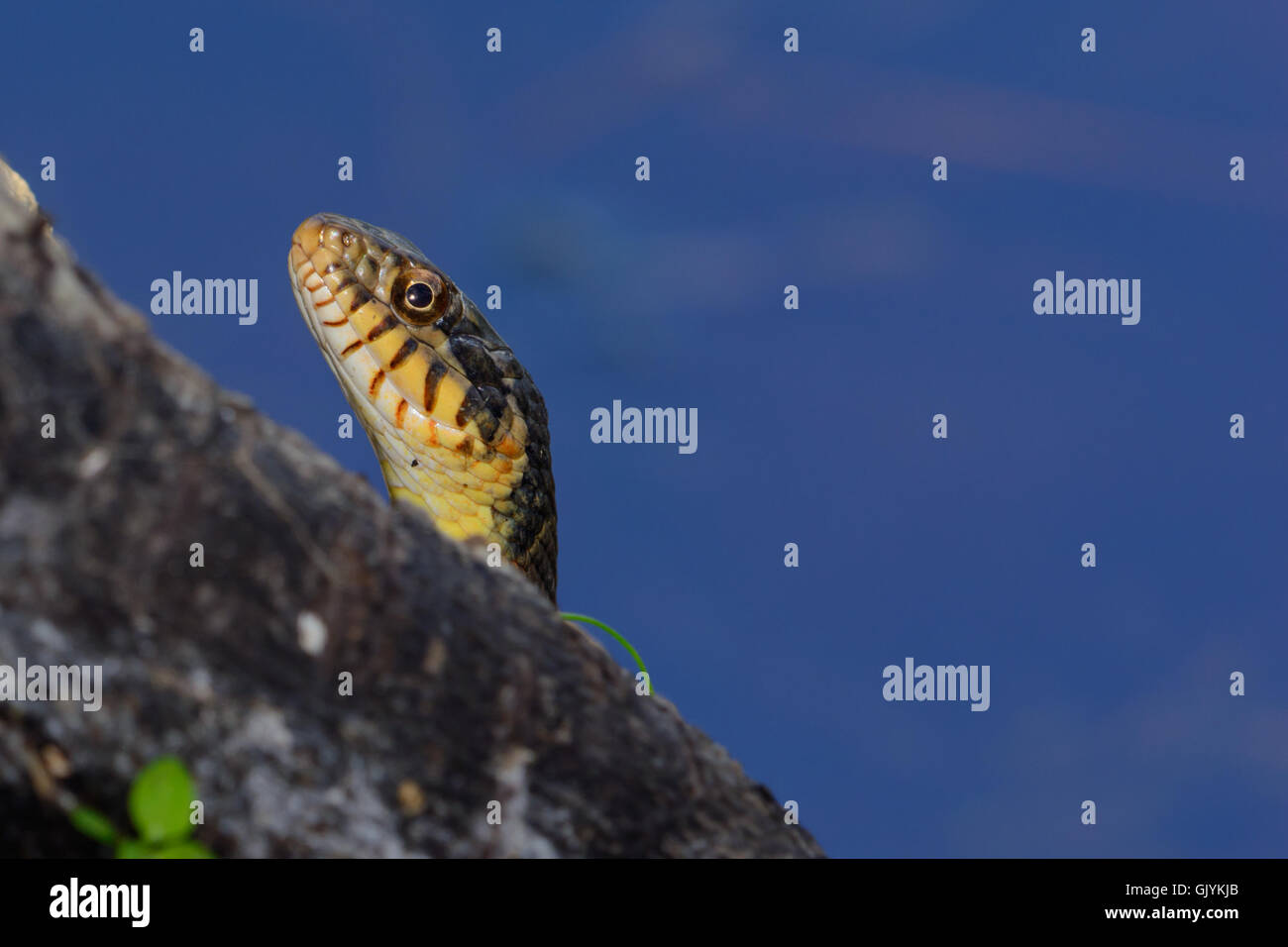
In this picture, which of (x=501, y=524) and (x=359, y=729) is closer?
(x=359, y=729)

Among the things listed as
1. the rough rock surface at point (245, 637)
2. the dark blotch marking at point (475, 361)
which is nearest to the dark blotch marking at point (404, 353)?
the dark blotch marking at point (475, 361)

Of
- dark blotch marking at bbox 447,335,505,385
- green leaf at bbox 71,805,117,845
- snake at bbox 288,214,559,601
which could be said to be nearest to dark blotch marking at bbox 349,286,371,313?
snake at bbox 288,214,559,601

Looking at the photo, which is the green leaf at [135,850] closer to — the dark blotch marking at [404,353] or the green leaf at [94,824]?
the green leaf at [94,824]

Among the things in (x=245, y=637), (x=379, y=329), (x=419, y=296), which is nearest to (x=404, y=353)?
(x=379, y=329)

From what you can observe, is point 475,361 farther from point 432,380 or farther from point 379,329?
point 379,329

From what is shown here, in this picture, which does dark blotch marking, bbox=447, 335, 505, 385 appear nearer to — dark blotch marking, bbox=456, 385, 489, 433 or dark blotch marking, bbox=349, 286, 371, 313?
dark blotch marking, bbox=456, 385, 489, 433
